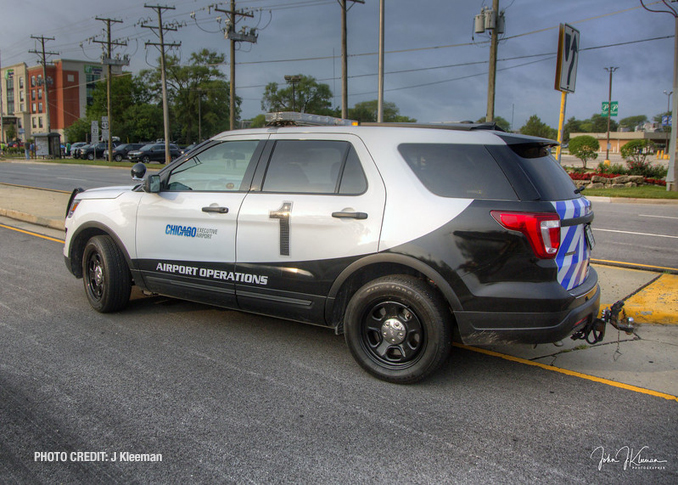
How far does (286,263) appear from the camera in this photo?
4.18 meters

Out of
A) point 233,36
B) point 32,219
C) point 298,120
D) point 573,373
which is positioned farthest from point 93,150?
point 573,373

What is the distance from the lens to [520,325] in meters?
3.48

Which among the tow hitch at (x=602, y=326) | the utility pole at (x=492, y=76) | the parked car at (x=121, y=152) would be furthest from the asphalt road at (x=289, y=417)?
the parked car at (x=121, y=152)

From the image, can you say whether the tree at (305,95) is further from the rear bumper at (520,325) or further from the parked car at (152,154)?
the rear bumper at (520,325)

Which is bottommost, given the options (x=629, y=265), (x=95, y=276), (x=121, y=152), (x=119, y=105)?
(x=629, y=265)

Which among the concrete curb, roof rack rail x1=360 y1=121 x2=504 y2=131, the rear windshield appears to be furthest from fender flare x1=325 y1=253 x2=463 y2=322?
the concrete curb

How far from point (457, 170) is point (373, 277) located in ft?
3.20

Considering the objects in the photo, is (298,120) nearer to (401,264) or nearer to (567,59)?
(401,264)

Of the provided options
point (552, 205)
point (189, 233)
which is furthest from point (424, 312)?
point (189, 233)

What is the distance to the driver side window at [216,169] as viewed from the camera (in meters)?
4.60

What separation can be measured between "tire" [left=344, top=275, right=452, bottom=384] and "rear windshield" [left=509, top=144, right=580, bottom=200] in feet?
3.34

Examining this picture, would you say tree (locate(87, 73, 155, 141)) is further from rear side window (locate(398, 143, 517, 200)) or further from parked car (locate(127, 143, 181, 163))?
rear side window (locate(398, 143, 517, 200))

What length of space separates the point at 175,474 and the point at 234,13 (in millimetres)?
37278

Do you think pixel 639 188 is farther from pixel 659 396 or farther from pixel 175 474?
pixel 175 474
